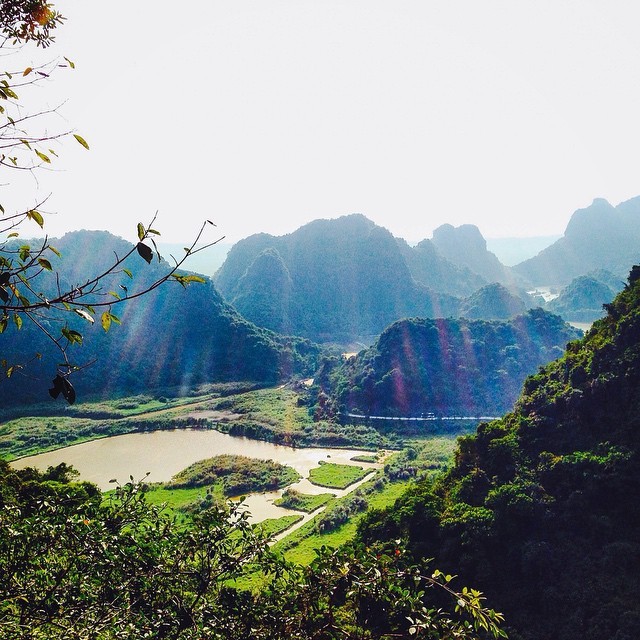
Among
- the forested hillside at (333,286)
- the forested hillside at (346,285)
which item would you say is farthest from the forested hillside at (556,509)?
the forested hillside at (333,286)

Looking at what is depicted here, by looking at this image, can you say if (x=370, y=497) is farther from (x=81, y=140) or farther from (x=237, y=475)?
(x=81, y=140)

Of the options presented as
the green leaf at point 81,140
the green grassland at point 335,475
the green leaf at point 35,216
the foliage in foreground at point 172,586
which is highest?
the green leaf at point 81,140

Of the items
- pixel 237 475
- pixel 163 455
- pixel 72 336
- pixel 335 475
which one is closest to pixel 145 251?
pixel 72 336

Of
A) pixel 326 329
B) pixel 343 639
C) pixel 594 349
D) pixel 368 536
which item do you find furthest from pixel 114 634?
pixel 326 329

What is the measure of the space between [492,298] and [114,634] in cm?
7694

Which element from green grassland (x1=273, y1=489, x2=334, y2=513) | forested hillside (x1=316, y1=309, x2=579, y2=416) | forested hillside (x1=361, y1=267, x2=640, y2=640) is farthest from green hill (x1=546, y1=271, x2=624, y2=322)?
green grassland (x1=273, y1=489, x2=334, y2=513)

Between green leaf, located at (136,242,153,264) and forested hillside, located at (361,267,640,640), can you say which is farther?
forested hillside, located at (361,267,640,640)

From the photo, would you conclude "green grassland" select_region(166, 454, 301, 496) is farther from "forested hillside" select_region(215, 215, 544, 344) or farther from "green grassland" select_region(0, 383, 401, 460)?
"forested hillside" select_region(215, 215, 544, 344)

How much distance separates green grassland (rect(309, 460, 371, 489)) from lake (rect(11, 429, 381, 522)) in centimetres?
43

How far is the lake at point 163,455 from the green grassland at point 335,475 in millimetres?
426

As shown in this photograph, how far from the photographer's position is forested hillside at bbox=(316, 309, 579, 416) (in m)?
38.7

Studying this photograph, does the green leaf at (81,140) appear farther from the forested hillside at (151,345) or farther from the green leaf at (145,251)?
the forested hillside at (151,345)

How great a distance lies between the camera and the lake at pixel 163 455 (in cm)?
2795

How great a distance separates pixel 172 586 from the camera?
4.35m
